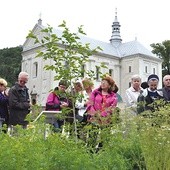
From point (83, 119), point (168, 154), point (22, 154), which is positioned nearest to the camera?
point (22, 154)

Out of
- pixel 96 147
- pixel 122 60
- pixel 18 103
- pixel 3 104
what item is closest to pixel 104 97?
pixel 96 147

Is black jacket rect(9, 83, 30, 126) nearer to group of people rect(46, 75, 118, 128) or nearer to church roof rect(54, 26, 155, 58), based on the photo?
group of people rect(46, 75, 118, 128)

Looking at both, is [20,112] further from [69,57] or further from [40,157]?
[40,157]

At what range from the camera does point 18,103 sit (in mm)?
5797

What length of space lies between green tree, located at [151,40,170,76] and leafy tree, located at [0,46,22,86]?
19.1 meters

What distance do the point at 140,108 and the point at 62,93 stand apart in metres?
1.21

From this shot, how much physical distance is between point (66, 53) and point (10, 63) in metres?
51.4

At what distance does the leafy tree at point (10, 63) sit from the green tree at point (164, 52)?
19094mm

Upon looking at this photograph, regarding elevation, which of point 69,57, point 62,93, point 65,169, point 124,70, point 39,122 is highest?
point 124,70

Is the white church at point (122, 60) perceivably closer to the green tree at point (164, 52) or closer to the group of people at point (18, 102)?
the green tree at point (164, 52)

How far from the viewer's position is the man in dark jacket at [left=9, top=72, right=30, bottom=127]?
5789 millimetres

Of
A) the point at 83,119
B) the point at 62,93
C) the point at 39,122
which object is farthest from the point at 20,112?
the point at 39,122

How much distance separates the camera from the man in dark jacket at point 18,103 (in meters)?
5.79

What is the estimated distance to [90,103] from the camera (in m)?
4.89
